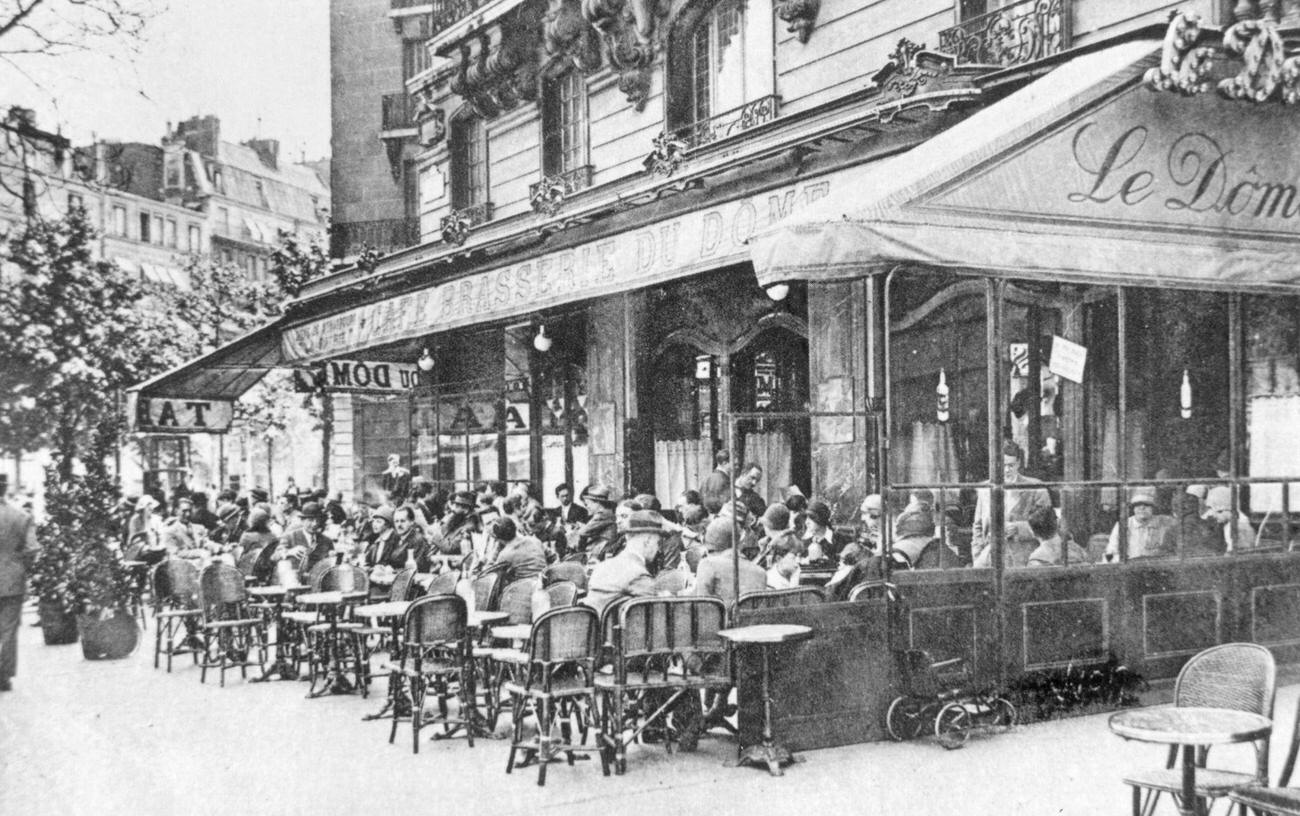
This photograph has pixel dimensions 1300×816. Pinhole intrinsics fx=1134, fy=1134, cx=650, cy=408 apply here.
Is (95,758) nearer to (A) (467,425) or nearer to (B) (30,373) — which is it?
(B) (30,373)

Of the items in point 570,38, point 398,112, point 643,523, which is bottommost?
point 643,523

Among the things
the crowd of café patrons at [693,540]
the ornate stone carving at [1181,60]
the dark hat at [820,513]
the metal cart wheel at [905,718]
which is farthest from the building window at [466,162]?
the metal cart wheel at [905,718]

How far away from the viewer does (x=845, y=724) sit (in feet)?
25.2

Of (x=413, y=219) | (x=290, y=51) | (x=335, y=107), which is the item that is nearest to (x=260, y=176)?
(x=335, y=107)

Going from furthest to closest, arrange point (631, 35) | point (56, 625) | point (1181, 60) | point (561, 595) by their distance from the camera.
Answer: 1. point (631, 35)
2. point (56, 625)
3. point (561, 595)
4. point (1181, 60)

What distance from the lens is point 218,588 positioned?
11.3 metres

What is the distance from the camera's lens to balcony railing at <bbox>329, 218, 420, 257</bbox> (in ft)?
79.6

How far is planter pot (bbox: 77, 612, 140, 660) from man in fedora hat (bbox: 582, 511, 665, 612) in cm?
685

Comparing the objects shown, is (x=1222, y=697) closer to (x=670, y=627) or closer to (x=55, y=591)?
(x=670, y=627)

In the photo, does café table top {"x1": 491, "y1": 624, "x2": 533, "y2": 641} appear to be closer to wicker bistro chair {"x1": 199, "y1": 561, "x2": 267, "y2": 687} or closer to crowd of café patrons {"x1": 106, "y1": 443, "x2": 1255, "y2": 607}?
crowd of café patrons {"x1": 106, "y1": 443, "x2": 1255, "y2": 607}

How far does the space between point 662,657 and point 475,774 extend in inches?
57.8

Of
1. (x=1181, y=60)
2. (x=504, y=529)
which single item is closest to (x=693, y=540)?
(x=504, y=529)

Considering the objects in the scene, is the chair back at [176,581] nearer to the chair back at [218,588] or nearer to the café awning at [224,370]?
the chair back at [218,588]

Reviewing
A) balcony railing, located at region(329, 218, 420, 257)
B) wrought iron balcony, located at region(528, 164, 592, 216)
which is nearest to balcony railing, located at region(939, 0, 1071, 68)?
wrought iron balcony, located at region(528, 164, 592, 216)
